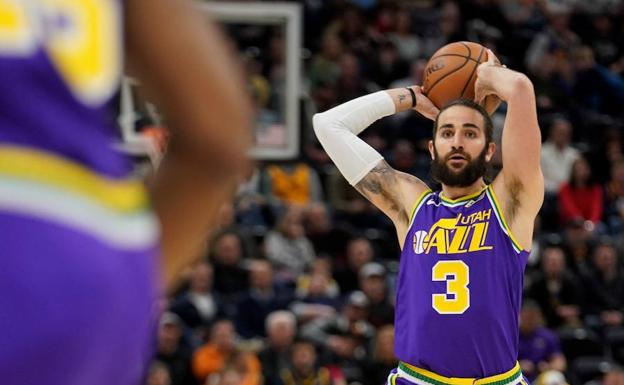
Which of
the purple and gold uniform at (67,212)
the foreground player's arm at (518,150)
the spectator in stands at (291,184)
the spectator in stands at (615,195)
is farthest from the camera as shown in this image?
the spectator in stands at (615,195)

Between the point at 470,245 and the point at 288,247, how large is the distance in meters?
7.41

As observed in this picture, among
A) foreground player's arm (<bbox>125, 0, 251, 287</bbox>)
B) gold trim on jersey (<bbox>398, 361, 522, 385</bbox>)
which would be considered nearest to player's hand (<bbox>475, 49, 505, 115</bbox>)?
gold trim on jersey (<bbox>398, 361, 522, 385</bbox>)

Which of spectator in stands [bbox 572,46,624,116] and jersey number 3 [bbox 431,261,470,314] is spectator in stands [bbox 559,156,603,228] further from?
jersey number 3 [bbox 431,261,470,314]

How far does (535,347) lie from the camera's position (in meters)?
11.8

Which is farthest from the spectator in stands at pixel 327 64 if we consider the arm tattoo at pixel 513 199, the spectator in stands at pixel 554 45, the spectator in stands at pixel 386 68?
the arm tattoo at pixel 513 199

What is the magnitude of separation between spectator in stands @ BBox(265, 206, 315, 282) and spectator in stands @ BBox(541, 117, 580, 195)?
3.58 meters

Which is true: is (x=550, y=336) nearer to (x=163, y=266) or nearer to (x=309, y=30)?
(x=309, y=30)

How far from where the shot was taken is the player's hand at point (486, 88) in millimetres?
5746

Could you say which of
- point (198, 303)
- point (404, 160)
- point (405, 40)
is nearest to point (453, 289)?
point (198, 303)

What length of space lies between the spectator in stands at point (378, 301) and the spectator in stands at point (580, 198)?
11.3 ft

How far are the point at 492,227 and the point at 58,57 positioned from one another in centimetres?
448

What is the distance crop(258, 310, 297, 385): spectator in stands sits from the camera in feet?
36.5

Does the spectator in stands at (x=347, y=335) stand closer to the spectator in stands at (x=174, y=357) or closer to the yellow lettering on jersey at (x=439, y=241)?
the spectator in stands at (x=174, y=357)

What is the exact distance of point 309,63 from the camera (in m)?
16.1
